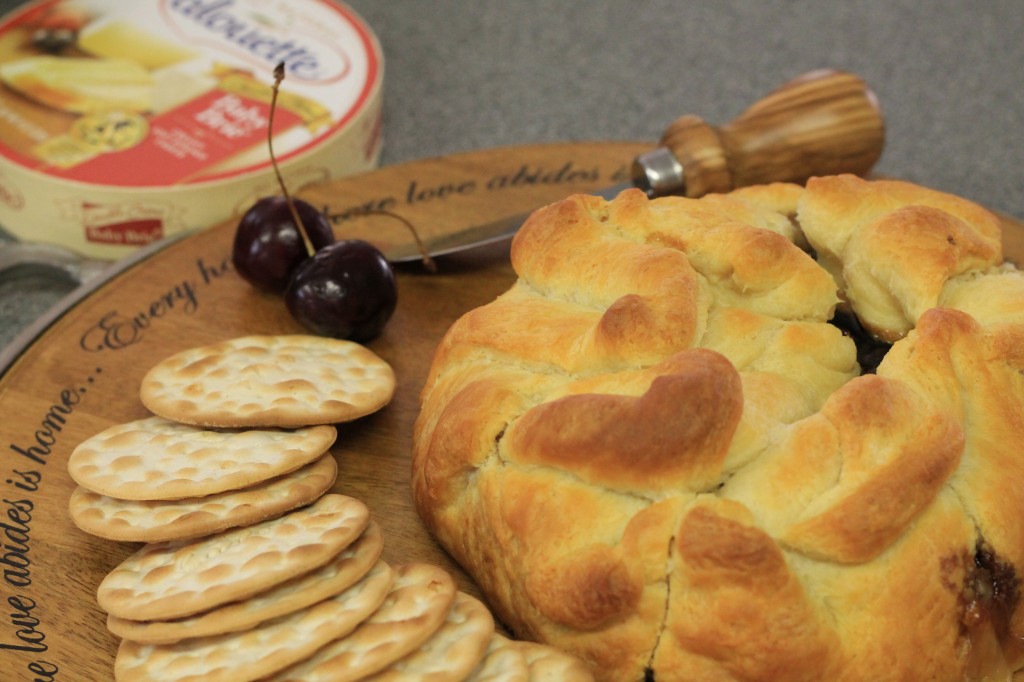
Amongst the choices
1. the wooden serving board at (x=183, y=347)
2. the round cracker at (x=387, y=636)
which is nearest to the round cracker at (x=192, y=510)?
the wooden serving board at (x=183, y=347)

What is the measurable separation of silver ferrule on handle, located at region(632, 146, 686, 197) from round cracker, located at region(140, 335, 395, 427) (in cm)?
75

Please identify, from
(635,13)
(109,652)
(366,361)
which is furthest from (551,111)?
(109,652)

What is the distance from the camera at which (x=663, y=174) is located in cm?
242

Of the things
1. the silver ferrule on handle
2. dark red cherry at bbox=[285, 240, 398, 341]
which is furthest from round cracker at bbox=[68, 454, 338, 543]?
the silver ferrule on handle

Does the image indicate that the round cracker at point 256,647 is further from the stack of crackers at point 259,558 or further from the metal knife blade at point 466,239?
the metal knife blade at point 466,239

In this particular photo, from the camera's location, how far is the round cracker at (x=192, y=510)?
1.60m

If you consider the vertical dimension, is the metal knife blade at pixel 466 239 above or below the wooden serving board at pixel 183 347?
above

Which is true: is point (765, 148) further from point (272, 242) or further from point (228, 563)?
point (228, 563)

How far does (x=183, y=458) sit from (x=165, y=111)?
1.42 metres

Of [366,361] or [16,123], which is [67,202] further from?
[366,361]

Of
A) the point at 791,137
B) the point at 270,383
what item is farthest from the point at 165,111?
the point at 791,137

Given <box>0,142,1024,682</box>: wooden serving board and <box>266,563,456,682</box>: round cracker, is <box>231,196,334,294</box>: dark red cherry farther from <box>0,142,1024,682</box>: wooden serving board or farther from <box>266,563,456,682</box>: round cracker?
<box>266,563,456,682</box>: round cracker

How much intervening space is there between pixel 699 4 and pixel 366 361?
8.85 ft

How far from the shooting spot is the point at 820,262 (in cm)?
193
